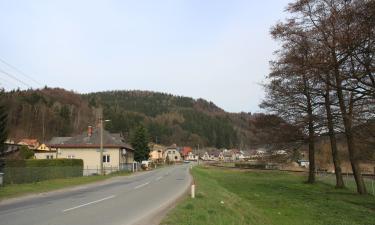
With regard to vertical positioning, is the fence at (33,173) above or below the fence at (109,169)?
below

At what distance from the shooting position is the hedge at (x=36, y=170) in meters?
34.2

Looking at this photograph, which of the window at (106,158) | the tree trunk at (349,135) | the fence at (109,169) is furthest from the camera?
the window at (106,158)

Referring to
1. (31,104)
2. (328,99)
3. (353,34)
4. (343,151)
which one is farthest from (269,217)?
(31,104)

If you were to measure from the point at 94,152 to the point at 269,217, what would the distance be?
5476 centimetres

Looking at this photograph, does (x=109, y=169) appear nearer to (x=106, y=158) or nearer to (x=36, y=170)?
(x=106, y=158)

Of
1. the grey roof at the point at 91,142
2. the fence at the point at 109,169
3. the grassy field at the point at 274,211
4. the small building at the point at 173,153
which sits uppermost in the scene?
the small building at the point at 173,153

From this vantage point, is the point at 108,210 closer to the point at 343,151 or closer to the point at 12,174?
the point at 12,174

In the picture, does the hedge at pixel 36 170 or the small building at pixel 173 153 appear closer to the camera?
the hedge at pixel 36 170

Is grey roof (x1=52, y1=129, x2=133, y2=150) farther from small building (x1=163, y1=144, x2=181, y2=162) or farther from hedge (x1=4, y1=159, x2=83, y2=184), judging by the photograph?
small building (x1=163, y1=144, x2=181, y2=162)

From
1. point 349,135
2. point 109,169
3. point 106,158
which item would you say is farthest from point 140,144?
point 349,135

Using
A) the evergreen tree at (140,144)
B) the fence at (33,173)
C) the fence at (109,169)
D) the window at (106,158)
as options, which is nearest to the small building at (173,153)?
the evergreen tree at (140,144)

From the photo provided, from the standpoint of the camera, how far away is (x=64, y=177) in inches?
1777

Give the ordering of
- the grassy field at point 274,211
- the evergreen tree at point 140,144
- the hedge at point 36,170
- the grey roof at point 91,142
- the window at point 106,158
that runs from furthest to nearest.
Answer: the evergreen tree at point 140,144, the window at point 106,158, the grey roof at point 91,142, the hedge at point 36,170, the grassy field at point 274,211

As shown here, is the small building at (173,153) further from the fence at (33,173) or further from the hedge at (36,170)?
the fence at (33,173)
